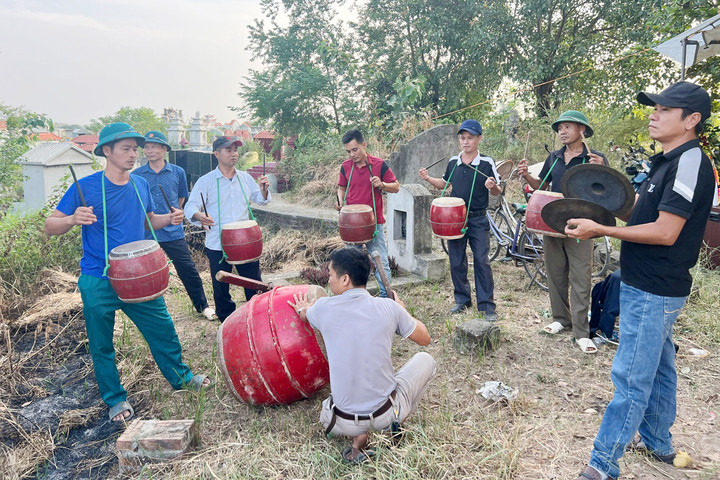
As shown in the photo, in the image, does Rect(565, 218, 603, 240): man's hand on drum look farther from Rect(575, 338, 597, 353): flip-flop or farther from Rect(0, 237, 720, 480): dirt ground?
Rect(575, 338, 597, 353): flip-flop

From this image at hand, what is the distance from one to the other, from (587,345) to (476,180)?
1.91m

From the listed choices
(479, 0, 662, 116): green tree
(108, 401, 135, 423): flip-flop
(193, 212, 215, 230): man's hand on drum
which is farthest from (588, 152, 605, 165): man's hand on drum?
(479, 0, 662, 116): green tree

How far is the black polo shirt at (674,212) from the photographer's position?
226 cm

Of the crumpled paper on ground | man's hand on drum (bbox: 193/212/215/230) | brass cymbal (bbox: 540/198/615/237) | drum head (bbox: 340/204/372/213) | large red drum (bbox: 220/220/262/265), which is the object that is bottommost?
the crumpled paper on ground

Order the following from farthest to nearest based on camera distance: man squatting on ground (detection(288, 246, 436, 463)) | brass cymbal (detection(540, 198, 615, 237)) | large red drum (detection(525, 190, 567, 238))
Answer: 1. large red drum (detection(525, 190, 567, 238))
2. brass cymbal (detection(540, 198, 615, 237))
3. man squatting on ground (detection(288, 246, 436, 463))

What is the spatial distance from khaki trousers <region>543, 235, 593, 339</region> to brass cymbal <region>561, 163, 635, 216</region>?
1186mm

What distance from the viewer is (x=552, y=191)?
441 centimetres

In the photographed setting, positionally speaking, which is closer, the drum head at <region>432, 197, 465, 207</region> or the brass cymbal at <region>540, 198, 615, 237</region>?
the brass cymbal at <region>540, 198, 615, 237</region>

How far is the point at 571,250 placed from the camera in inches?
171

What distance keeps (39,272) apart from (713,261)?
8600 millimetres

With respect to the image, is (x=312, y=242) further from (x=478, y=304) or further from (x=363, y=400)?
(x=363, y=400)

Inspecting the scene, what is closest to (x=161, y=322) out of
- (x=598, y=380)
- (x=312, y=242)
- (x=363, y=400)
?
(x=363, y=400)

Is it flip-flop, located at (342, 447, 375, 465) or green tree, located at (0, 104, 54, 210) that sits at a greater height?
green tree, located at (0, 104, 54, 210)

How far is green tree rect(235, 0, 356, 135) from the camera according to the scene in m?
15.9
